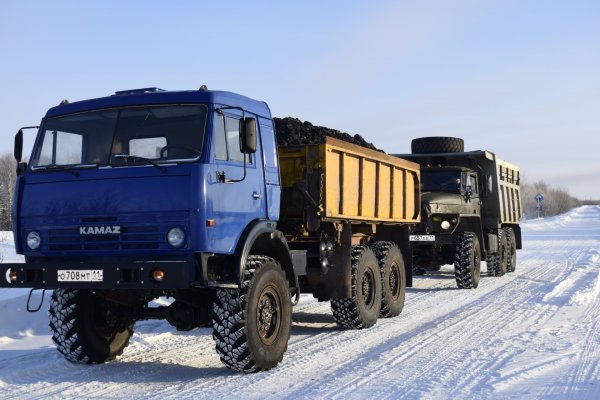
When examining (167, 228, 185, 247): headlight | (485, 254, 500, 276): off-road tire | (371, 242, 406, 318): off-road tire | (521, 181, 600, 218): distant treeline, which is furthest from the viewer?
(521, 181, 600, 218): distant treeline

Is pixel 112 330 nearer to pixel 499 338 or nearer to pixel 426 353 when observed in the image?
pixel 426 353

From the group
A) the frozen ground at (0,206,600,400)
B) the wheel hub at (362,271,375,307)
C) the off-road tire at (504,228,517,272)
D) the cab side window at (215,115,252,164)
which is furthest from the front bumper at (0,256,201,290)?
the off-road tire at (504,228,517,272)

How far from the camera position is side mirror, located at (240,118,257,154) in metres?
6.40

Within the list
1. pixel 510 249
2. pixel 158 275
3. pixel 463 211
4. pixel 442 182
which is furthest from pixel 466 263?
pixel 158 275

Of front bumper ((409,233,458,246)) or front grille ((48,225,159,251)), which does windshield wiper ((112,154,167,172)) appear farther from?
front bumper ((409,233,458,246))

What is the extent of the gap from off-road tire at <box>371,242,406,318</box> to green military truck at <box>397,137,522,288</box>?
12.0ft

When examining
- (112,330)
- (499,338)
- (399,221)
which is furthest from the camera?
(399,221)

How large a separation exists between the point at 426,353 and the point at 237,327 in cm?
232

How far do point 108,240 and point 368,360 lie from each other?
2.95 meters

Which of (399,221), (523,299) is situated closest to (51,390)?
(399,221)

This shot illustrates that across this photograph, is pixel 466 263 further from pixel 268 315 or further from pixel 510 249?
pixel 268 315

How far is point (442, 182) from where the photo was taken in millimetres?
15836

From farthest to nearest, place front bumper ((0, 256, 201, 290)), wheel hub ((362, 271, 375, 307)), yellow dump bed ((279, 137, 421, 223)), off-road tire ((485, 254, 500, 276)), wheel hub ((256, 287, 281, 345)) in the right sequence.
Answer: off-road tire ((485, 254, 500, 276)) → wheel hub ((362, 271, 375, 307)) → yellow dump bed ((279, 137, 421, 223)) → wheel hub ((256, 287, 281, 345)) → front bumper ((0, 256, 201, 290))

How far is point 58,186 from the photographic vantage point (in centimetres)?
647
